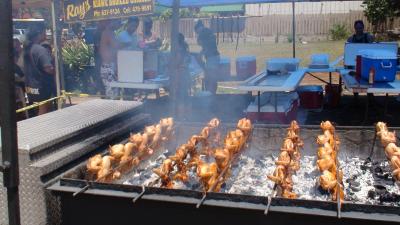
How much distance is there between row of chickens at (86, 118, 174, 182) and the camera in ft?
11.2

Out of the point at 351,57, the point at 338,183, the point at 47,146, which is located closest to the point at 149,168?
the point at 47,146

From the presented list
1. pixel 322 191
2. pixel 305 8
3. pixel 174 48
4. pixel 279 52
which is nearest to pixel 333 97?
pixel 174 48

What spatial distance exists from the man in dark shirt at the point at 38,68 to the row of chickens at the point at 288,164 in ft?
16.9

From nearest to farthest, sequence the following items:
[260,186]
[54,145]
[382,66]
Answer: [54,145], [260,186], [382,66]

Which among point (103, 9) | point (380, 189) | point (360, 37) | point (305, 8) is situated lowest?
point (380, 189)

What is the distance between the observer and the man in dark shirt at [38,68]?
8.09 metres

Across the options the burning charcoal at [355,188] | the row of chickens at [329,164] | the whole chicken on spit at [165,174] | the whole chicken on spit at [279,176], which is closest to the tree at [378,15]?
the row of chickens at [329,164]

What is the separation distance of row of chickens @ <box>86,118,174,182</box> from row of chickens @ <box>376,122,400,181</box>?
1875 millimetres

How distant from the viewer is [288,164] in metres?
3.43

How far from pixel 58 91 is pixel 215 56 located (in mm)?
4472

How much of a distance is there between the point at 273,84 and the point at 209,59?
4370 millimetres

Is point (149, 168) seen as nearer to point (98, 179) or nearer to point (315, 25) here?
point (98, 179)

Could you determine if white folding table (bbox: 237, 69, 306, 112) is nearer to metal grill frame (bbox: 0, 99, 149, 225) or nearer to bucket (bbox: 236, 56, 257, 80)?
bucket (bbox: 236, 56, 257, 80)

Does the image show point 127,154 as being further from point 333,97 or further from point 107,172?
point 333,97
